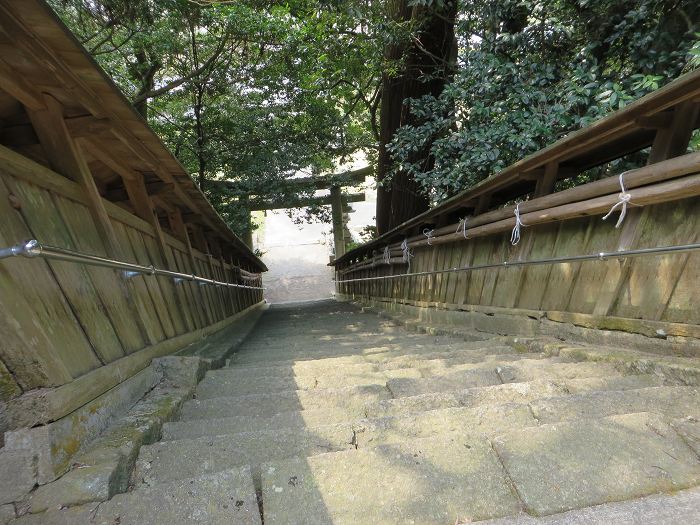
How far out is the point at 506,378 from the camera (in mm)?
2594

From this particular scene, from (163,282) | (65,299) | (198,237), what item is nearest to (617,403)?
(65,299)

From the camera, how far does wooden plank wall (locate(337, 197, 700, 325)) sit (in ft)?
8.12

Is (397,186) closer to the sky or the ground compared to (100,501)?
closer to the sky

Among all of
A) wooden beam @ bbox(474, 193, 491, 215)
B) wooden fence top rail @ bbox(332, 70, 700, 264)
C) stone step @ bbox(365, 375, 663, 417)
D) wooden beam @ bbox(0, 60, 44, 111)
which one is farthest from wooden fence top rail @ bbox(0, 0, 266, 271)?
wooden beam @ bbox(474, 193, 491, 215)

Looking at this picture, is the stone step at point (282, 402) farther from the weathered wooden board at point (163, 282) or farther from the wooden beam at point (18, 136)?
the wooden beam at point (18, 136)

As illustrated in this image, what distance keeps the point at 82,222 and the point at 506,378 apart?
2.85 metres

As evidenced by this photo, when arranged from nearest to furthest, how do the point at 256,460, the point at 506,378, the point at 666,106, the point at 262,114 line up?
1. the point at 256,460
2. the point at 666,106
3. the point at 506,378
4. the point at 262,114

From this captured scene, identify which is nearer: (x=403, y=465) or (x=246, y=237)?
(x=403, y=465)

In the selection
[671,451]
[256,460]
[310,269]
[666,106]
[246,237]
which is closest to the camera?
[671,451]

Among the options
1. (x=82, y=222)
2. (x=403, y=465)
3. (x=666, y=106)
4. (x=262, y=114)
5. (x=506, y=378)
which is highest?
(x=262, y=114)


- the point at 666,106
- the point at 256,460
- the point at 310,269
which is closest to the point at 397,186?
the point at 666,106

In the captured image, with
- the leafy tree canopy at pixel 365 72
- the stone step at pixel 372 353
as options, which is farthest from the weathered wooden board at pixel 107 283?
the leafy tree canopy at pixel 365 72

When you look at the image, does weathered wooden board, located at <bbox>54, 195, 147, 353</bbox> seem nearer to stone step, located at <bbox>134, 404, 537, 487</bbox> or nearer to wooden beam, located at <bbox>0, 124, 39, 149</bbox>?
wooden beam, located at <bbox>0, 124, 39, 149</bbox>

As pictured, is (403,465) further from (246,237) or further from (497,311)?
(246,237)
